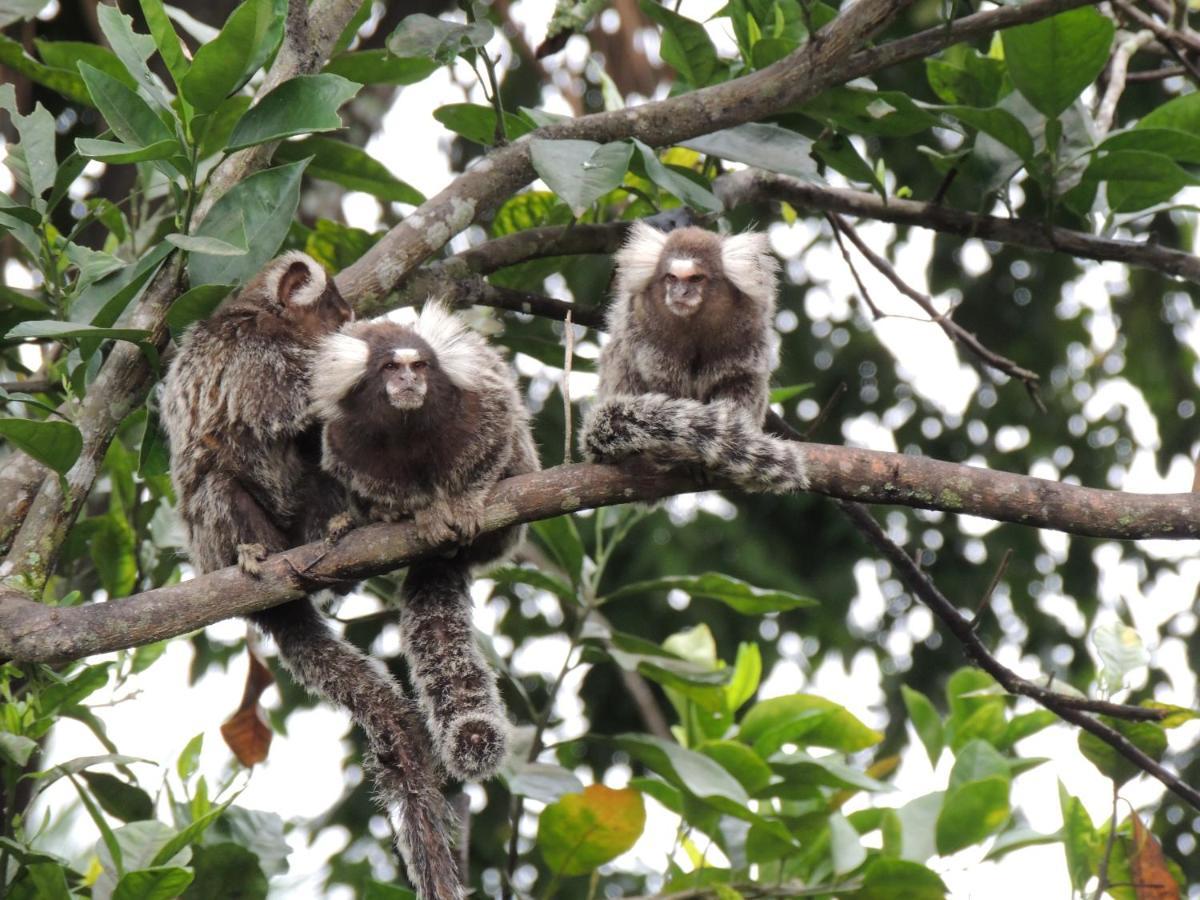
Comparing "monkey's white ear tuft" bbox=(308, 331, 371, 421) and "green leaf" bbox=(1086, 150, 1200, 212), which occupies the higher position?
"green leaf" bbox=(1086, 150, 1200, 212)

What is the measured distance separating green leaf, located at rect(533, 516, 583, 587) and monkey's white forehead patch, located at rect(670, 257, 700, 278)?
760 mm

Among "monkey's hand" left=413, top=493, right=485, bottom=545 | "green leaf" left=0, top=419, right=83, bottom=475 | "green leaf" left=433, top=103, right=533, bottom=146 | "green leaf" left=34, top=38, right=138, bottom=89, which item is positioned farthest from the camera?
"green leaf" left=433, top=103, right=533, bottom=146

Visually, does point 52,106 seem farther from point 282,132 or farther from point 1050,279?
point 1050,279

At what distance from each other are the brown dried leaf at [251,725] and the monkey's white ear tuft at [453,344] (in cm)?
105

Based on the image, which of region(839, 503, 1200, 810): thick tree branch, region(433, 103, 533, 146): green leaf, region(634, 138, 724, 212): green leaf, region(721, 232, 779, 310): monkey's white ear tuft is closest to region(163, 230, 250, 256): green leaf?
region(634, 138, 724, 212): green leaf

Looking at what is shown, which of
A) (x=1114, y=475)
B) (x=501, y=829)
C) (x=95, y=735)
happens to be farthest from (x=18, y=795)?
(x=1114, y=475)

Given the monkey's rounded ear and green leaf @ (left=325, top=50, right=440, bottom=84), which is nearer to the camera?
the monkey's rounded ear

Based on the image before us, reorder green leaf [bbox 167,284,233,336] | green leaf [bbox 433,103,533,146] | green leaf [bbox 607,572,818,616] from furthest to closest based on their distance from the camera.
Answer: green leaf [bbox 607,572,818,616] < green leaf [bbox 433,103,533,146] < green leaf [bbox 167,284,233,336]

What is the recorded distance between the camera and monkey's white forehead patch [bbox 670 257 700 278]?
339cm

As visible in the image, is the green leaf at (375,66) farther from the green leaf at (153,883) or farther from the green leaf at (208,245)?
the green leaf at (153,883)

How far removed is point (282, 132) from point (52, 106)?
289cm

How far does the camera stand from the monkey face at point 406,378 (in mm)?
2961

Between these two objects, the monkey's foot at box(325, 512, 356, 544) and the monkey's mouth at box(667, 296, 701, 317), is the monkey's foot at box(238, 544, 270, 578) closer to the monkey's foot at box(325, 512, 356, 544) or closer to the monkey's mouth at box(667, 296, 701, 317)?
the monkey's foot at box(325, 512, 356, 544)

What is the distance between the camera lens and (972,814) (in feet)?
11.5
